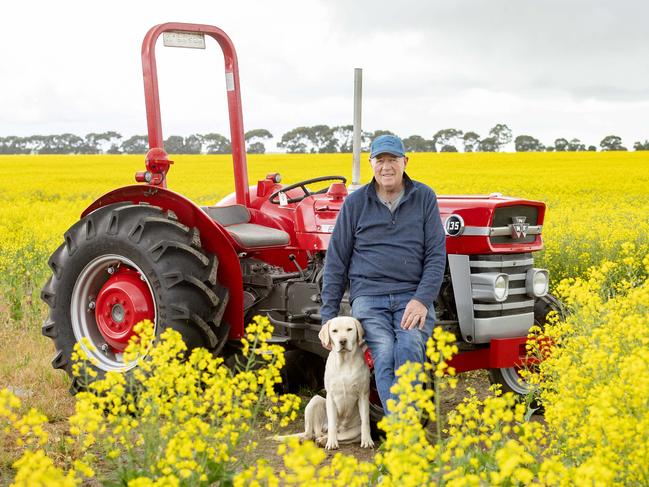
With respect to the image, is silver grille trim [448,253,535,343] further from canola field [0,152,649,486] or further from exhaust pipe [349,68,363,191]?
exhaust pipe [349,68,363,191]

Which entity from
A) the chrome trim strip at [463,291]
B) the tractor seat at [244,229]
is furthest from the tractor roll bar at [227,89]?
the chrome trim strip at [463,291]

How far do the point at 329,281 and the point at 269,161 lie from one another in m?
26.7

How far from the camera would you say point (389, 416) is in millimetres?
2627

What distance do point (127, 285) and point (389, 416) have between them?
2695 mm

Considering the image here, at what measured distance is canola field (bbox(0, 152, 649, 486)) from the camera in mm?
2482

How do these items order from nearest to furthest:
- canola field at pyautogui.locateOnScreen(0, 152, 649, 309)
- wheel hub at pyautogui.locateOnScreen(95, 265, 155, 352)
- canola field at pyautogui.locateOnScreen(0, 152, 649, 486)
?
1. canola field at pyautogui.locateOnScreen(0, 152, 649, 486)
2. wheel hub at pyautogui.locateOnScreen(95, 265, 155, 352)
3. canola field at pyautogui.locateOnScreen(0, 152, 649, 309)

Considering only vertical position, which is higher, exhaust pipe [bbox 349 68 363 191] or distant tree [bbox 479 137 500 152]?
exhaust pipe [bbox 349 68 363 191]

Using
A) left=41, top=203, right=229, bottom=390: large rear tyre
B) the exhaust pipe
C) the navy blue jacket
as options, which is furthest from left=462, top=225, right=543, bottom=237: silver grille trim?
left=41, top=203, right=229, bottom=390: large rear tyre

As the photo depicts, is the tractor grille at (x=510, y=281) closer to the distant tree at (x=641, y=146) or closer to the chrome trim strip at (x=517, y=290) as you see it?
the chrome trim strip at (x=517, y=290)

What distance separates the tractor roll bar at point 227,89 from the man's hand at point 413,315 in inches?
72.6

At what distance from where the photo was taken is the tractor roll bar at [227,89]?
529 cm

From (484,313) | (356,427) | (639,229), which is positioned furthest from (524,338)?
(639,229)

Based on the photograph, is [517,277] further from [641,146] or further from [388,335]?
[641,146]

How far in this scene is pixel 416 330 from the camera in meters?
4.17
